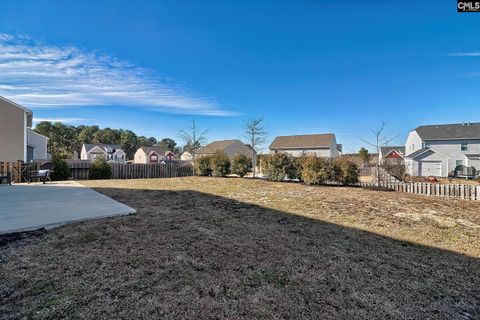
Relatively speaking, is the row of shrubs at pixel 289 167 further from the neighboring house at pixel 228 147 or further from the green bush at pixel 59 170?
the neighboring house at pixel 228 147

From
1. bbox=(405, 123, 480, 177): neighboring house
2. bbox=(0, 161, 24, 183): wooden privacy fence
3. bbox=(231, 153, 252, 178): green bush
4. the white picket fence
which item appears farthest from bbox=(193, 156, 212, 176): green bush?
bbox=(405, 123, 480, 177): neighboring house

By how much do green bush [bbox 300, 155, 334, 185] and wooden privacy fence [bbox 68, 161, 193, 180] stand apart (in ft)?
36.9

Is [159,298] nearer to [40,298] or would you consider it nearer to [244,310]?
[244,310]

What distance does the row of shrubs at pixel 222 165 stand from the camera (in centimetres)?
1725

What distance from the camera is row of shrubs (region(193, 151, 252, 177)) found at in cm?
1725

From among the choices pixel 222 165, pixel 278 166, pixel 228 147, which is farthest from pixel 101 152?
pixel 278 166

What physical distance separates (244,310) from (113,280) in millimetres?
1489

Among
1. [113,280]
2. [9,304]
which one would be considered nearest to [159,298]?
[113,280]

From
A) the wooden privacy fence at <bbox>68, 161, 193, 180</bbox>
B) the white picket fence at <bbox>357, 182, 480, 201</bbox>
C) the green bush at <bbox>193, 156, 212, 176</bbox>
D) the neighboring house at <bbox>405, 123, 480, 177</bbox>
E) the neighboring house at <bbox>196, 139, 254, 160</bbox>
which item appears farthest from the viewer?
the neighboring house at <bbox>196, 139, 254, 160</bbox>

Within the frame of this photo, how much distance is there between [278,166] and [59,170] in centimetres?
1376

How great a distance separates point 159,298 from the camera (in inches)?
90.2

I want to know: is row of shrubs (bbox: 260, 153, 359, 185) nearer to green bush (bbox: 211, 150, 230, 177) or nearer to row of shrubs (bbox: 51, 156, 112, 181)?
green bush (bbox: 211, 150, 230, 177)

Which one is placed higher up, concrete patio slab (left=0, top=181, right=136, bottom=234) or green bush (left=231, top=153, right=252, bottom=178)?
green bush (left=231, top=153, right=252, bottom=178)

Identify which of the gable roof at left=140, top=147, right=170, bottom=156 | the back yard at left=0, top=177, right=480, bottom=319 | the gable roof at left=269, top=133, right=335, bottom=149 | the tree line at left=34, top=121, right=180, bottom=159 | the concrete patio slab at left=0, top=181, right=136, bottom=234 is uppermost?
the tree line at left=34, top=121, right=180, bottom=159
